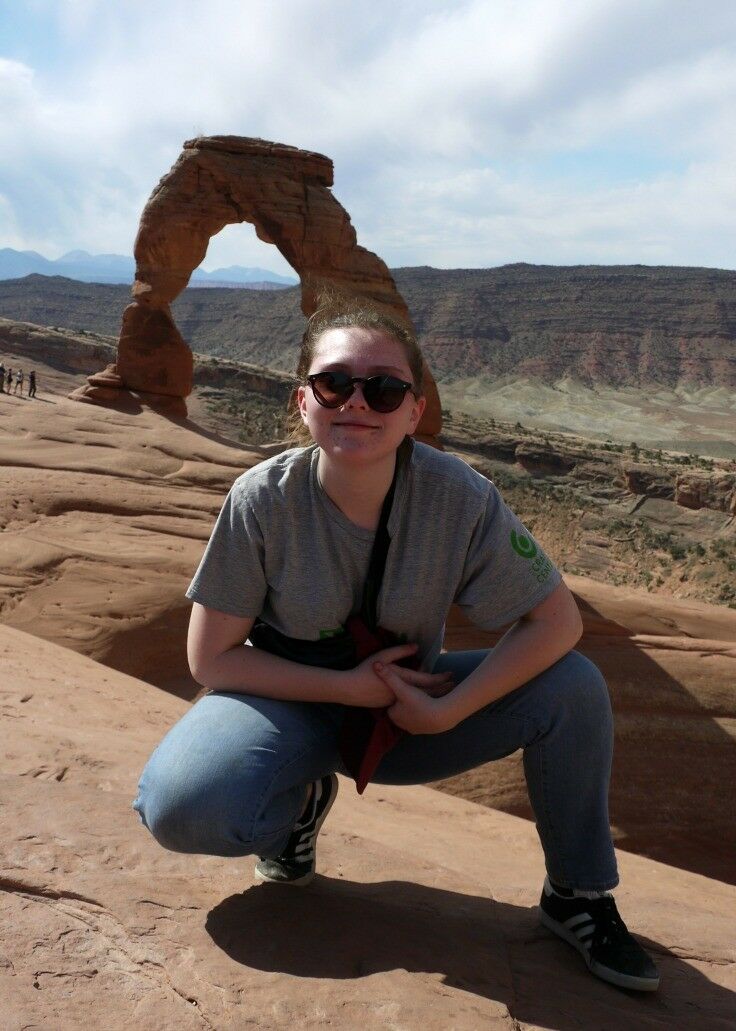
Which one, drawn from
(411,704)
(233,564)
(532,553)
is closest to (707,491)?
(532,553)

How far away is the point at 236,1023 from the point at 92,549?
230 inches

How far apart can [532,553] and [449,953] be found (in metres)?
0.98

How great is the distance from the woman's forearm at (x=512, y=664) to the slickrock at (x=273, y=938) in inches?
21.4

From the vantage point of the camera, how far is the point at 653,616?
279 inches

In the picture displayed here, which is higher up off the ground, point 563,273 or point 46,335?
point 563,273

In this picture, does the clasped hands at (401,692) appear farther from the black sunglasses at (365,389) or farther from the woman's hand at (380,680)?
the black sunglasses at (365,389)

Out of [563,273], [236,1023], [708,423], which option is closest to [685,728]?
[236,1023]

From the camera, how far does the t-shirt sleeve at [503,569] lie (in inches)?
92.0

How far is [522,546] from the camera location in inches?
92.7

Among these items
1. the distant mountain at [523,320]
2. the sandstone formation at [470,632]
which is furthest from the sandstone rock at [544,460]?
the distant mountain at [523,320]

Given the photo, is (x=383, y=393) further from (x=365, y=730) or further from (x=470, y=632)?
(x=470, y=632)

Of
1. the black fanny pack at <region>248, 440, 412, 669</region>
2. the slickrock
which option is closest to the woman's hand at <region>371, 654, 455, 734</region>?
the black fanny pack at <region>248, 440, 412, 669</region>

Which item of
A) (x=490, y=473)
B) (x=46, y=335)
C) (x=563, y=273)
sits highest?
(x=563, y=273)

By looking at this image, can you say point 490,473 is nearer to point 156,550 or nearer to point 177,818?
point 156,550
